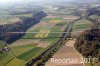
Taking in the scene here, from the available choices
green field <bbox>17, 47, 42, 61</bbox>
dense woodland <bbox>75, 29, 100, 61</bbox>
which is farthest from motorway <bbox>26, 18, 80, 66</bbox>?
dense woodland <bbox>75, 29, 100, 61</bbox>

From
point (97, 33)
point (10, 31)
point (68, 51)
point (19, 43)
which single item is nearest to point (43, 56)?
point (68, 51)

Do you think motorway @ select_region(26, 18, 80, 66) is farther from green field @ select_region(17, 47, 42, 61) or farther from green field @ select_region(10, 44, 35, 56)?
green field @ select_region(10, 44, 35, 56)

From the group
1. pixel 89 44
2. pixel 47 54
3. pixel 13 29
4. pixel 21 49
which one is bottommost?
pixel 21 49

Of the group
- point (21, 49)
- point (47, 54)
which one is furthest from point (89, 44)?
point (21, 49)

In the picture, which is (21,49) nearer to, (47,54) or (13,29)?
(47,54)

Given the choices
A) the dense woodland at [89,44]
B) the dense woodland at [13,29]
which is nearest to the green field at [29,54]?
the dense woodland at [89,44]

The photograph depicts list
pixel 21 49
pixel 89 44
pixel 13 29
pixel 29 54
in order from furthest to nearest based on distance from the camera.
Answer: pixel 13 29 < pixel 21 49 < pixel 89 44 < pixel 29 54

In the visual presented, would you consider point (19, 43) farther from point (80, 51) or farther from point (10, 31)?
point (80, 51)

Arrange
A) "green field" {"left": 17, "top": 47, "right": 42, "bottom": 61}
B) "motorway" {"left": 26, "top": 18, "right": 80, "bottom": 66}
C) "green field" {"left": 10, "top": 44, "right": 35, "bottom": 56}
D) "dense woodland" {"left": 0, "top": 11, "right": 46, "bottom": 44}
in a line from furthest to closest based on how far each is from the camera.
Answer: "dense woodland" {"left": 0, "top": 11, "right": 46, "bottom": 44}, "green field" {"left": 10, "top": 44, "right": 35, "bottom": 56}, "green field" {"left": 17, "top": 47, "right": 42, "bottom": 61}, "motorway" {"left": 26, "top": 18, "right": 80, "bottom": 66}
